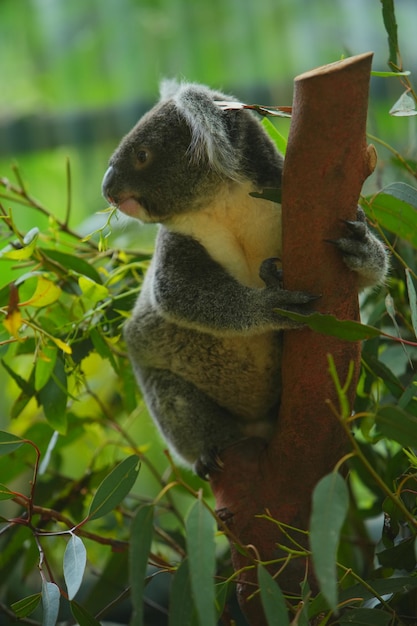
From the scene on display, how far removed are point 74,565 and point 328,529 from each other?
53 centimetres

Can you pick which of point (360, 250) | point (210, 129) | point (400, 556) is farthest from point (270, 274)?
point (400, 556)

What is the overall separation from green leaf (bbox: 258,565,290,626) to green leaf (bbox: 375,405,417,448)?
1.02ft

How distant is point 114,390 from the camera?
9.88 ft

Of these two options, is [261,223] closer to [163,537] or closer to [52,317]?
[52,317]

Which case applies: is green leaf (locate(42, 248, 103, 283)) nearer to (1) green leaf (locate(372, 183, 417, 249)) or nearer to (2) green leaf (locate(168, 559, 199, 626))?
(1) green leaf (locate(372, 183, 417, 249))

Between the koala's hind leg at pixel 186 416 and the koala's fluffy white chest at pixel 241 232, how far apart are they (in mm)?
408

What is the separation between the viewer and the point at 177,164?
2.11 m

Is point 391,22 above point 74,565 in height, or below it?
above

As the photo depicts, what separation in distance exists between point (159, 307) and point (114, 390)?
3.36 ft

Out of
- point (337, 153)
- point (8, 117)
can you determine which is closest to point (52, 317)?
point (337, 153)

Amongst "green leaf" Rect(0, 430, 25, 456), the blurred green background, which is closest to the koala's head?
"green leaf" Rect(0, 430, 25, 456)

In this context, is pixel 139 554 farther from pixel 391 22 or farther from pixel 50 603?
pixel 391 22

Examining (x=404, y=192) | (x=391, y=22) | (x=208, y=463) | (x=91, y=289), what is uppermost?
(x=391, y=22)

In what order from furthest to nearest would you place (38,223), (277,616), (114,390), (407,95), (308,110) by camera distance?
1. (38,223)
2. (114,390)
3. (407,95)
4. (308,110)
5. (277,616)
